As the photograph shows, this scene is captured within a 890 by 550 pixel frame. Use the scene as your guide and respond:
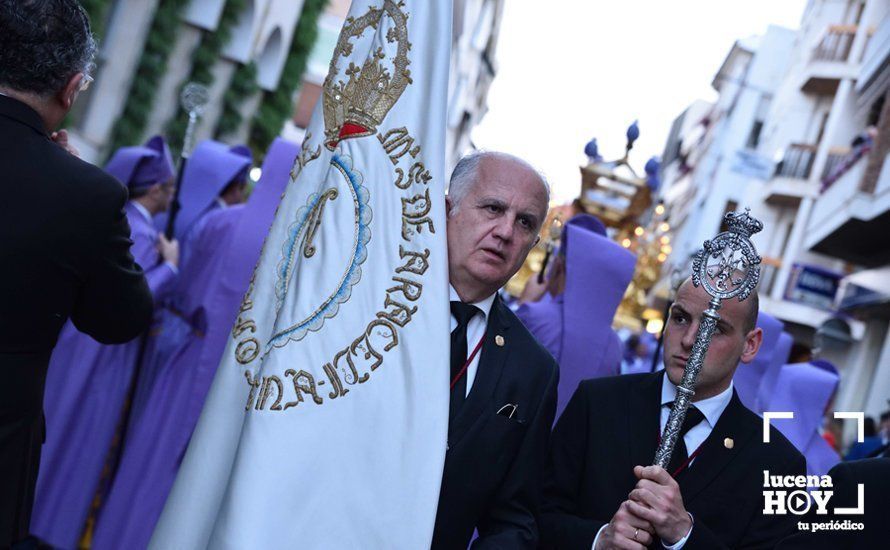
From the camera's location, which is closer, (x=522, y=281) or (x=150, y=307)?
(x=150, y=307)

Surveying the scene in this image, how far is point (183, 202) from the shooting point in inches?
327

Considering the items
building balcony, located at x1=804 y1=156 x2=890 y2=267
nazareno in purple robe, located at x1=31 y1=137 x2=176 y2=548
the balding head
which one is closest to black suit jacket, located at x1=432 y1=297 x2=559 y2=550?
the balding head

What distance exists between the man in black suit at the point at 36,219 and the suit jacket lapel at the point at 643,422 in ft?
5.46

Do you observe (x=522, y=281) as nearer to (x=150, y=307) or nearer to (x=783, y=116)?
(x=150, y=307)

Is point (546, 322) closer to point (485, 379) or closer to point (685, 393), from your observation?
point (485, 379)

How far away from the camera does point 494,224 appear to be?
11.6 ft

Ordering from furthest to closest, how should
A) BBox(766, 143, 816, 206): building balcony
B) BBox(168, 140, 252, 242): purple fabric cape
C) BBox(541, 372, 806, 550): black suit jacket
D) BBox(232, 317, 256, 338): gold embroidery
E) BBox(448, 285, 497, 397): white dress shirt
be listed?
BBox(766, 143, 816, 206): building balcony
BBox(168, 140, 252, 242): purple fabric cape
BBox(541, 372, 806, 550): black suit jacket
BBox(448, 285, 497, 397): white dress shirt
BBox(232, 317, 256, 338): gold embroidery

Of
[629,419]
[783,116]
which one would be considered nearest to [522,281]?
[629,419]

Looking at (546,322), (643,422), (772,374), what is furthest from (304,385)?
(772,374)

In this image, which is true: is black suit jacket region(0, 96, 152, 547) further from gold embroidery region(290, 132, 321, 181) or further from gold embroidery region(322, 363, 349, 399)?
gold embroidery region(322, 363, 349, 399)

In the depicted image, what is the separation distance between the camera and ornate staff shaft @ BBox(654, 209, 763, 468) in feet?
10.6

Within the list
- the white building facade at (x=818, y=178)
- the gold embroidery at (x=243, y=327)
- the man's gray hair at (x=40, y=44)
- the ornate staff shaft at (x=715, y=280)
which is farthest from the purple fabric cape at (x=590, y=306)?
the white building facade at (x=818, y=178)

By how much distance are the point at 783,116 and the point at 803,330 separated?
8384mm

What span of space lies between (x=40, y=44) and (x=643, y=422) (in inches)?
83.1
